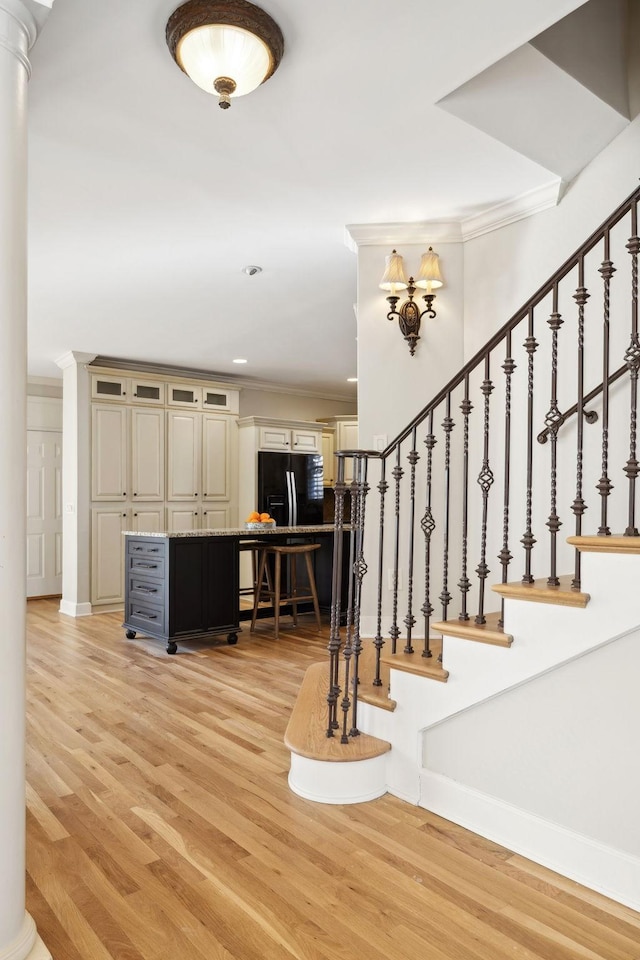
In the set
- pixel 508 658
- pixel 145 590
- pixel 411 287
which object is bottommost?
pixel 145 590

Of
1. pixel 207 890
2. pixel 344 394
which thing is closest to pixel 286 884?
pixel 207 890

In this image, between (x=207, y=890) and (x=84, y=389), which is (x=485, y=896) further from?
(x=84, y=389)

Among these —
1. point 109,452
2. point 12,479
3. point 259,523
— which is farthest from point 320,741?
point 109,452

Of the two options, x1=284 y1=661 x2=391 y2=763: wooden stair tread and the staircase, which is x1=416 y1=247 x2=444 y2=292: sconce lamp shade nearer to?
the staircase

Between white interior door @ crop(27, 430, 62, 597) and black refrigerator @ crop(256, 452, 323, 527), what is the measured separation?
2.50m

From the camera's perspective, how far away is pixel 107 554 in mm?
7039

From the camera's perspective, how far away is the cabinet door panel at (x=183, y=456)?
753 centimetres

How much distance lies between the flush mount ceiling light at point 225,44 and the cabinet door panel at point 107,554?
5.39 m

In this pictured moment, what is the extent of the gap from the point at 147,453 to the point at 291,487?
5.86 feet

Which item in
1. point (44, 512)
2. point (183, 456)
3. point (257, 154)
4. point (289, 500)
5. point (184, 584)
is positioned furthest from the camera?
point (289, 500)

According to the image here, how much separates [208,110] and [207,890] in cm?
272

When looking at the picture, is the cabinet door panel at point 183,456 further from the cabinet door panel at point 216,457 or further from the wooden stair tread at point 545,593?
the wooden stair tread at point 545,593

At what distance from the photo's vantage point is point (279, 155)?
291cm

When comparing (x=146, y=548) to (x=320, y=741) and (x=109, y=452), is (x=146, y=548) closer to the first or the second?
(x=109, y=452)
